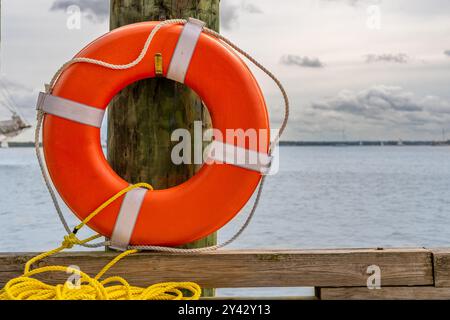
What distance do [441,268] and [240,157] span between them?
692 mm

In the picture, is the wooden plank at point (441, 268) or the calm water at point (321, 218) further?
the calm water at point (321, 218)

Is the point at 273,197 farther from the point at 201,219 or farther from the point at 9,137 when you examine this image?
the point at 201,219

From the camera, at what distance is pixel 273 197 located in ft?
53.1

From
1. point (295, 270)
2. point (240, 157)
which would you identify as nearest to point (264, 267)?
point (295, 270)

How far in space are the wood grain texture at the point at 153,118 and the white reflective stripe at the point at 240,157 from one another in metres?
0.14

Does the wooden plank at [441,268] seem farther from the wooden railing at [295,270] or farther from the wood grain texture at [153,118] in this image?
the wood grain texture at [153,118]

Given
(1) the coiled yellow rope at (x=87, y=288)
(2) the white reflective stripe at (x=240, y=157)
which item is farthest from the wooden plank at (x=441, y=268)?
(1) the coiled yellow rope at (x=87, y=288)

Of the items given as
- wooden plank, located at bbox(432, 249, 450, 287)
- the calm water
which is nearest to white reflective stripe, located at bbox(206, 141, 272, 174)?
wooden plank, located at bbox(432, 249, 450, 287)

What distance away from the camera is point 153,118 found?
2.00 m

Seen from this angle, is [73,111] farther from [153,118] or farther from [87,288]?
[87,288]

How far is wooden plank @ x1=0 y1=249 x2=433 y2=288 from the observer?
1825 mm

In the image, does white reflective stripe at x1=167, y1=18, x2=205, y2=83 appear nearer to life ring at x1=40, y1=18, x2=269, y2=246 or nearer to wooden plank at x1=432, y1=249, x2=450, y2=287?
life ring at x1=40, y1=18, x2=269, y2=246

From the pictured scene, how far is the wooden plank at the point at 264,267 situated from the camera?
71.9 inches
